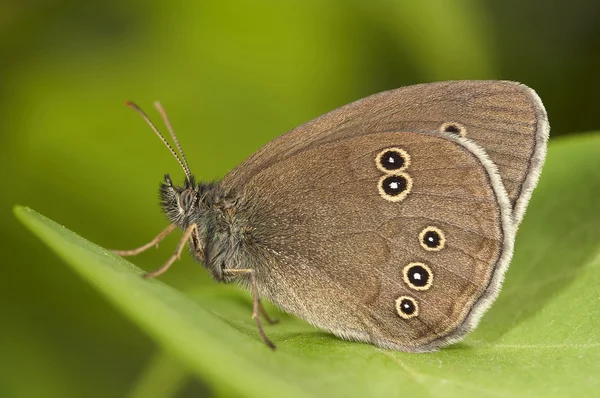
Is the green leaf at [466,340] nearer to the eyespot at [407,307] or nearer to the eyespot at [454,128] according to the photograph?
the eyespot at [407,307]

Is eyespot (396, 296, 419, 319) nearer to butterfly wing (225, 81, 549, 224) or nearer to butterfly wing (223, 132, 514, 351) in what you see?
butterfly wing (223, 132, 514, 351)

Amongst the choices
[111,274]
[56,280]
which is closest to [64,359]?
[56,280]

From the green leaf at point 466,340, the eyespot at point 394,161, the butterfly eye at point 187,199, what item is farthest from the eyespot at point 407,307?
the butterfly eye at point 187,199

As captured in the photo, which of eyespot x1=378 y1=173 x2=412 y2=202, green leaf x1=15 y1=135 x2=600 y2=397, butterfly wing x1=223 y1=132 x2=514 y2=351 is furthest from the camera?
eyespot x1=378 y1=173 x2=412 y2=202

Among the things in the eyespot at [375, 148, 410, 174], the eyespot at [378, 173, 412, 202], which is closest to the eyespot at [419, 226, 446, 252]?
the eyespot at [378, 173, 412, 202]

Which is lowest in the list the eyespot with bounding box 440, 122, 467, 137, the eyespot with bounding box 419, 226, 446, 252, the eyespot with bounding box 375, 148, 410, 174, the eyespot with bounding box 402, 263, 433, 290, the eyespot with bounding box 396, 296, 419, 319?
the eyespot with bounding box 396, 296, 419, 319

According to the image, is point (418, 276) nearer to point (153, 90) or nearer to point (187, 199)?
point (187, 199)

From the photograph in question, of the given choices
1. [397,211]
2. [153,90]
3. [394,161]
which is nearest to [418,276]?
[397,211]
